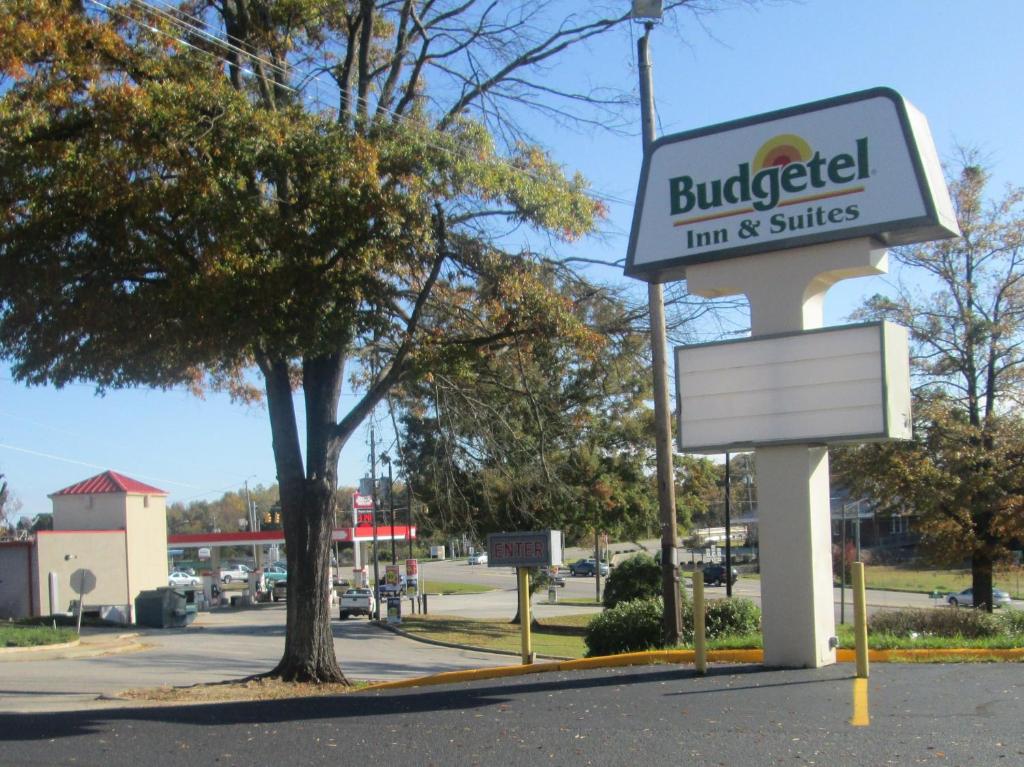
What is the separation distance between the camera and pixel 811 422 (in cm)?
1048

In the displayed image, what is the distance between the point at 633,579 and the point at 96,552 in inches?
905

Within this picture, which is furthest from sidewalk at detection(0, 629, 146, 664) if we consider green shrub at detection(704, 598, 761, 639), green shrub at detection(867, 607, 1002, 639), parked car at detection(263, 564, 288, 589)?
parked car at detection(263, 564, 288, 589)

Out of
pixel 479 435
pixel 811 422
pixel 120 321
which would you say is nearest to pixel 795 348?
pixel 811 422

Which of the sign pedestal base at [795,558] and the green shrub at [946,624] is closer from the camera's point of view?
the sign pedestal base at [795,558]

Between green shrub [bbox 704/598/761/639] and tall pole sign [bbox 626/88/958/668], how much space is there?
5.03 metres

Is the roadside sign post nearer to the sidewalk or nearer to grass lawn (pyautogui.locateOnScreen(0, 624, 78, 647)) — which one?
the sidewalk

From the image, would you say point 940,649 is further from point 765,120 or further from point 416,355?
point 416,355

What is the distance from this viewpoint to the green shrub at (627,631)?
669 inches

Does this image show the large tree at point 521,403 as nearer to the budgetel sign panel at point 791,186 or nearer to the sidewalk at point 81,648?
the budgetel sign panel at point 791,186

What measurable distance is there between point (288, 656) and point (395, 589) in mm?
30308

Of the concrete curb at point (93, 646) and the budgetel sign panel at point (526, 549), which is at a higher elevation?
the budgetel sign panel at point (526, 549)

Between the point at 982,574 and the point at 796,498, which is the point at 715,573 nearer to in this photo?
the point at 982,574

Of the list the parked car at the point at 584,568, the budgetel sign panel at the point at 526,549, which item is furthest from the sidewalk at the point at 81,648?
the parked car at the point at 584,568

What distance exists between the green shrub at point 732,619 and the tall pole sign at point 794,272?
503 centimetres
